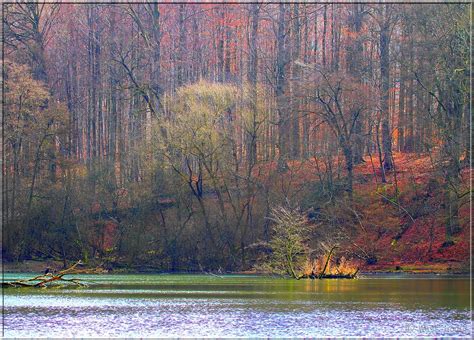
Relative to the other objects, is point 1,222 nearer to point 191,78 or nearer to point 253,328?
point 191,78

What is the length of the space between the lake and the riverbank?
4.56m

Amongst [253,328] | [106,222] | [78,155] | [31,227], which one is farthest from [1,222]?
[253,328]

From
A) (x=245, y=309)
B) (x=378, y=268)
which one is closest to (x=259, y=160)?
(x=378, y=268)

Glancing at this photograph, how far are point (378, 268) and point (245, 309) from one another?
868 inches

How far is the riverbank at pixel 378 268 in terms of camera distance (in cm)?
4654

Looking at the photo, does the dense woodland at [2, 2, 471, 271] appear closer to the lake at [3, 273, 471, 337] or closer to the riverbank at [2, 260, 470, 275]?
the riverbank at [2, 260, 470, 275]

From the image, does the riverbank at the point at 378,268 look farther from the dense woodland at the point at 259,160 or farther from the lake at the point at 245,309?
the lake at the point at 245,309

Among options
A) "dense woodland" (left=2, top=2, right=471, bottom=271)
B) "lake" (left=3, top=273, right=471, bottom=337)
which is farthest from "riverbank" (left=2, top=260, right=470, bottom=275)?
"lake" (left=3, top=273, right=471, bottom=337)

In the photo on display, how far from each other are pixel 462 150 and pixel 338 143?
9.27m

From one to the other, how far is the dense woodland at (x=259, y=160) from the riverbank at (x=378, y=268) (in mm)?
553

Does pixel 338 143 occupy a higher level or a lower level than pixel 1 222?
higher

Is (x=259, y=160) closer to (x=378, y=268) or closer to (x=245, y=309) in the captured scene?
(x=378, y=268)

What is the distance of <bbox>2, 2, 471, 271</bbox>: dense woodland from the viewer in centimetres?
5009

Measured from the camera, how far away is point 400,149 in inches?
2457
